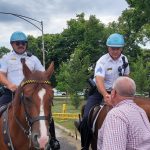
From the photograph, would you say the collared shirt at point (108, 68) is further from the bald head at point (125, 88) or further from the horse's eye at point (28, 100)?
the bald head at point (125, 88)

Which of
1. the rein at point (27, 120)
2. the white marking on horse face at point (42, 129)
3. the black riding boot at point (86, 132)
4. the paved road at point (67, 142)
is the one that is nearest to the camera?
the white marking on horse face at point (42, 129)

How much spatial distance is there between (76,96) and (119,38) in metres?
27.3

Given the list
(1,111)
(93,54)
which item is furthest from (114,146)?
(93,54)

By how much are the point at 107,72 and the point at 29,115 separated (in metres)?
2.92

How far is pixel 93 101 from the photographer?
890 centimetres

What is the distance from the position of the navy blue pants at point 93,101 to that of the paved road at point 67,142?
17.4 feet

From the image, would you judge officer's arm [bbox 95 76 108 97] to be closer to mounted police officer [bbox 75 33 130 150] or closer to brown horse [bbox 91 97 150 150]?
mounted police officer [bbox 75 33 130 150]

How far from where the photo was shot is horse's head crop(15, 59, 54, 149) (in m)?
5.77

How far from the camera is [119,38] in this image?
849cm

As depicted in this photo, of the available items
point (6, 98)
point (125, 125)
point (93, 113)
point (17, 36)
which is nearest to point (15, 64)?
point (17, 36)

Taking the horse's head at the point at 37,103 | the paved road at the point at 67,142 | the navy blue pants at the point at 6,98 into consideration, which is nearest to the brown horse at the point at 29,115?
the horse's head at the point at 37,103

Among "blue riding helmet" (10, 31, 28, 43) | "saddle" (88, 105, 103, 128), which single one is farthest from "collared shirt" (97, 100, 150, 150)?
"saddle" (88, 105, 103, 128)

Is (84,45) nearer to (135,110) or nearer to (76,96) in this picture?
(76,96)

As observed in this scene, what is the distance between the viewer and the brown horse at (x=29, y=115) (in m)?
5.87
